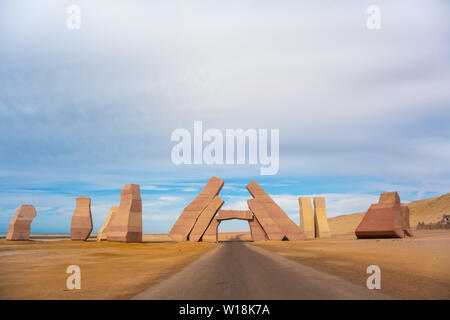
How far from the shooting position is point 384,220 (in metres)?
33.5

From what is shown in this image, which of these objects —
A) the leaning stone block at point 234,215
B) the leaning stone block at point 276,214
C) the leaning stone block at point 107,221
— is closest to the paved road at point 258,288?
the leaning stone block at point 276,214

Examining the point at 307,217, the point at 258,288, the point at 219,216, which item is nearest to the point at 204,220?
the point at 219,216

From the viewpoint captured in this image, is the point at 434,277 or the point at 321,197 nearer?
the point at 434,277

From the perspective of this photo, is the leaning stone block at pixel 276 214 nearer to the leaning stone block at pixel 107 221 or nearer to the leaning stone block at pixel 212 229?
the leaning stone block at pixel 212 229

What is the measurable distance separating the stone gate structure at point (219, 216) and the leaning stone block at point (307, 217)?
37.2 feet

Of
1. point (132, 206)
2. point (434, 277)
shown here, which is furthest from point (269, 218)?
point (434, 277)

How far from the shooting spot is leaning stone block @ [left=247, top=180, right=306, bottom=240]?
45.0 metres

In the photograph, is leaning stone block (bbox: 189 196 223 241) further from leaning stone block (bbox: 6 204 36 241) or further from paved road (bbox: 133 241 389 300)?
paved road (bbox: 133 241 389 300)

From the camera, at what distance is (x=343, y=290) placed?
7.89m

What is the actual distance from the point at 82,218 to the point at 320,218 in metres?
35.7

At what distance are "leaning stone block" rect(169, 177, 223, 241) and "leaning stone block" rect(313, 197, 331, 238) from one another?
60.4 ft
